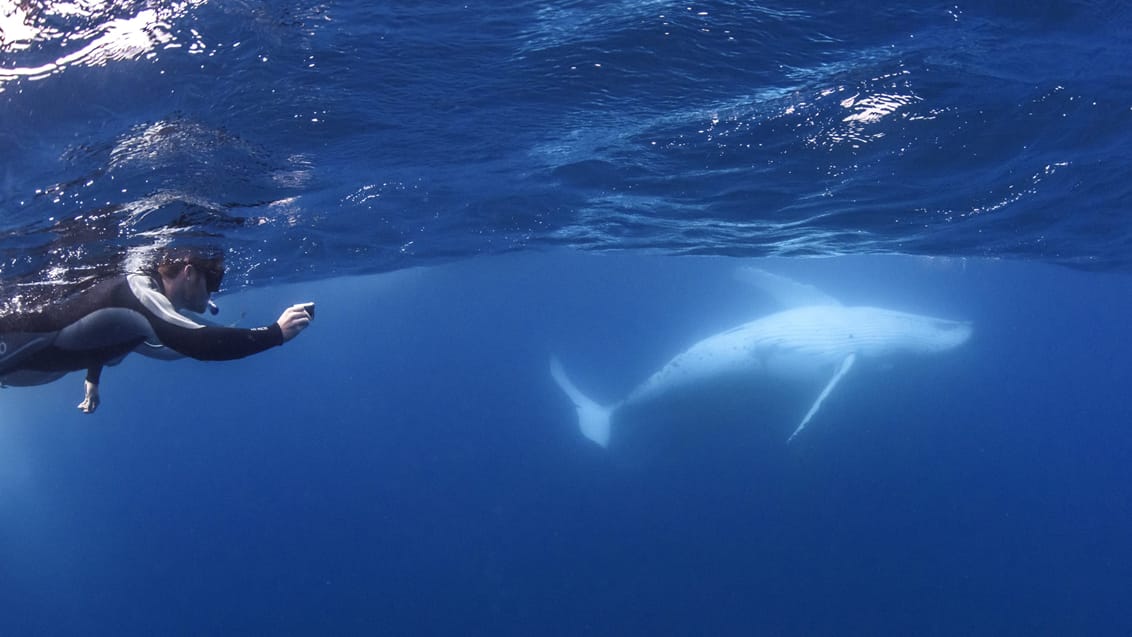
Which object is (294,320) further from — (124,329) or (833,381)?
(833,381)

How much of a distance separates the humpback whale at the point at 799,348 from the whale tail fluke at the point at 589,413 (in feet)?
0.10

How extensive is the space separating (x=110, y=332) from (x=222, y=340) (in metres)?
1.25

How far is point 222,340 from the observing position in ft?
16.3

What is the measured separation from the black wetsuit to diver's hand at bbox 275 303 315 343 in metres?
0.05

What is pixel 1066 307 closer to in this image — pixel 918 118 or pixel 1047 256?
pixel 1047 256

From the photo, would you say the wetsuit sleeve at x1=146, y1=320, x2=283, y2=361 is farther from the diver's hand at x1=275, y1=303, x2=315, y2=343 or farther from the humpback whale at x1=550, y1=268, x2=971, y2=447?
the humpback whale at x1=550, y1=268, x2=971, y2=447

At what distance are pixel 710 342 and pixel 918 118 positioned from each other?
1053cm

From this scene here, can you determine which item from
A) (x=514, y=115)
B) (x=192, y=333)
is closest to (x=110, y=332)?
(x=192, y=333)

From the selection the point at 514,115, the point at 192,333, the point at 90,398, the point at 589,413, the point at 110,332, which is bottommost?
the point at 589,413

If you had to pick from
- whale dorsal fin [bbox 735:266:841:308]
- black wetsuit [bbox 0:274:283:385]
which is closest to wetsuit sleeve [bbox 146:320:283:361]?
black wetsuit [bbox 0:274:283:385]

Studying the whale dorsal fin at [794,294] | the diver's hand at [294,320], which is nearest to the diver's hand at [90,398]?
the diver's hand at [294,320]

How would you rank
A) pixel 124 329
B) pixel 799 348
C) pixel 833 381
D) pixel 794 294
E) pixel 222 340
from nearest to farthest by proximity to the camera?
pixel 222 340 < pixel 124 329 < pixel 799 348 < pixel 833 381 < pixel 794 294

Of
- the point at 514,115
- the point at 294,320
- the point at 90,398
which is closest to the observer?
the point at 294,320

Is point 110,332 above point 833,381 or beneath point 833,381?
above
